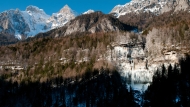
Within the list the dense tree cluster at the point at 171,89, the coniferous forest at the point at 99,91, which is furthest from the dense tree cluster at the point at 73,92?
the dense tree cluster at the point at 171,89

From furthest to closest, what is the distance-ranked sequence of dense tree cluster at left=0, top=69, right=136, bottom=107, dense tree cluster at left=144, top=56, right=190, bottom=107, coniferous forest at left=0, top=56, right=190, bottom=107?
dense tree cluster at left=0, top=69, right=136, bottom=107
coniferous forest at left=0, top=56, right=190, bottom=107
dense tree cluster at left=144, top=56, right=190, bottom=107

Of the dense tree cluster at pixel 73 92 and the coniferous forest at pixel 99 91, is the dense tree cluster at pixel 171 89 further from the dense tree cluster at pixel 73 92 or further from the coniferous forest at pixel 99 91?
the dense tree cluster at pixel 73 92

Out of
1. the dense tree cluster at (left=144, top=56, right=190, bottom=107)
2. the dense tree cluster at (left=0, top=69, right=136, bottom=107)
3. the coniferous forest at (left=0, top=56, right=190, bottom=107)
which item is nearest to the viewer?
the dense tree cluster at (left=144, top=56, right=190, bottom=107)

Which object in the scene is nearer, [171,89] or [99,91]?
[171,89]

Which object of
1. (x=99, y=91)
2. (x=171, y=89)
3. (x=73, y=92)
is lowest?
(x=73, y=92)

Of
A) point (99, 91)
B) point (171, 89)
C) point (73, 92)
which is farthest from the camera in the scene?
point (73, 92)

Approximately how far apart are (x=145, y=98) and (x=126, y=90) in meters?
10.0

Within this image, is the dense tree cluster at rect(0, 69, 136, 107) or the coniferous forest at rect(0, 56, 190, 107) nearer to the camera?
the coniferous forest at rect(0, 56, 190, 107)

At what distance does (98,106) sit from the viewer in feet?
342

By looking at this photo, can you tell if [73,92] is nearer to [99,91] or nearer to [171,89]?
[99,91]

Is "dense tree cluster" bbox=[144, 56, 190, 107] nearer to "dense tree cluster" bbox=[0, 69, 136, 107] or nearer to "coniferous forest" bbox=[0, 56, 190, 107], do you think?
"coniferous forest" bbox=[0, 56, 190, 107]

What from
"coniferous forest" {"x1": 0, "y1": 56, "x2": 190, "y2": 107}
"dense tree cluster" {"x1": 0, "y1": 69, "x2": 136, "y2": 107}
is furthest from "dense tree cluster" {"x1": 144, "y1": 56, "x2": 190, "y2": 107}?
"dense tree cluster" {"x1": 0, "y1": 69, "x2": 136, "y2": 107}

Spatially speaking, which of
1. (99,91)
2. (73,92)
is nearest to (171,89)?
(99,91)

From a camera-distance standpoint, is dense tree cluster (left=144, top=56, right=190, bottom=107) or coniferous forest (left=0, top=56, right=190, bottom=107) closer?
dense tree cluster (left=144, top=56, right=190, bottom=107)
